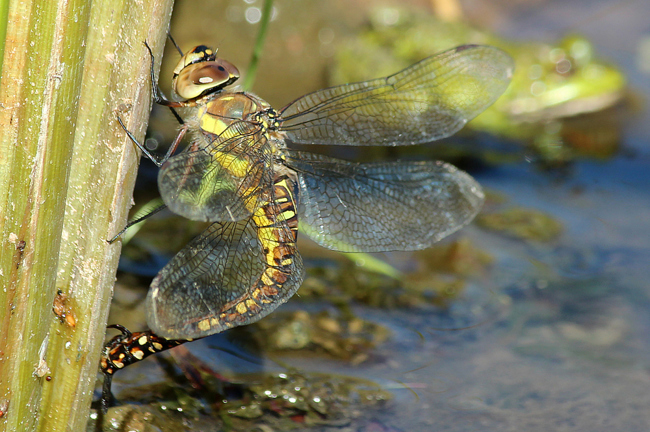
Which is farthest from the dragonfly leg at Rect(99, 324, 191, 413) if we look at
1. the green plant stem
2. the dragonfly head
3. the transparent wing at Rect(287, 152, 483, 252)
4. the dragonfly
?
the green plant stem

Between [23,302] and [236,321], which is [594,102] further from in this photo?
[23,302]

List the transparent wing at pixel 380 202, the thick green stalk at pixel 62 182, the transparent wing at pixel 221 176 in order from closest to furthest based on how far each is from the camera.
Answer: the thick green stalk at pixel 62 182 < the transparent wing at pixel 221 176 < the transparent wing at pixel 380 202

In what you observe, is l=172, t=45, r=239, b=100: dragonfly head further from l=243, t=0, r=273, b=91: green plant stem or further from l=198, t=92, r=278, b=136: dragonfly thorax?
l=243, t=0, r=273, b=91: green plant stem

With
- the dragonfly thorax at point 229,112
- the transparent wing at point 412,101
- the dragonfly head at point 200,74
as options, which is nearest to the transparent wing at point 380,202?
the transparent wing at point 412,101

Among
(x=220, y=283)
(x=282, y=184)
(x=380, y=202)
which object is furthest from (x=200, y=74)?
(x=380, y=202)

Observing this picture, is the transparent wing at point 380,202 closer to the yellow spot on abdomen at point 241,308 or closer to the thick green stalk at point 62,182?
the yellow spot on abdomen at point 241,308

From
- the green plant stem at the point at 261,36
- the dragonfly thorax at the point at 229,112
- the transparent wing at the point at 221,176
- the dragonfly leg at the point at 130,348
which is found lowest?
the dragonfly leg at the point at 130,348

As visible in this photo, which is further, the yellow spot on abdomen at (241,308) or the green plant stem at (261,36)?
the green plant stem at (261,36)

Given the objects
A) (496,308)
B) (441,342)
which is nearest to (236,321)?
(441,342)

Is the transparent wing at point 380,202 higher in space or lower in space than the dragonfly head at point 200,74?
lower
